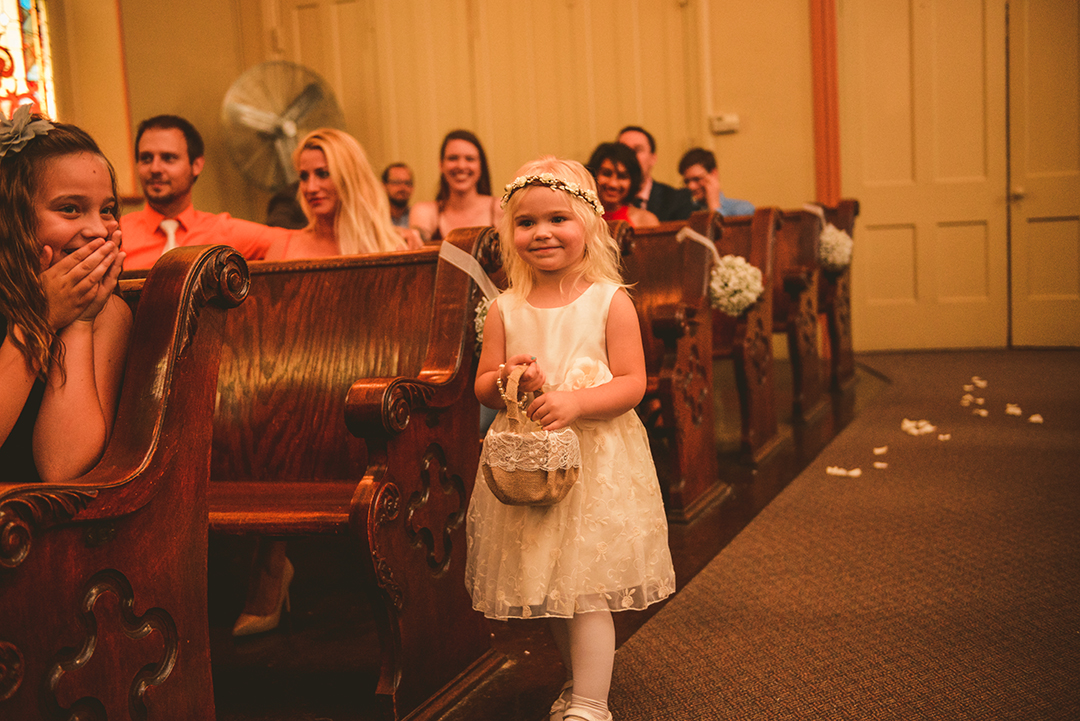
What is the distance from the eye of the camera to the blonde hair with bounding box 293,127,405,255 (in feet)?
10.8

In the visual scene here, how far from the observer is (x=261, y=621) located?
96.3 inches

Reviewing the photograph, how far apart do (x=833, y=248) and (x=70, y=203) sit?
4.71m

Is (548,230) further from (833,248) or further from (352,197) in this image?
(833,248)

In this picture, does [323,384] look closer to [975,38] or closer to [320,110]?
[320,110]

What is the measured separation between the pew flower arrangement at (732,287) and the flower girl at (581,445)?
1744 mm

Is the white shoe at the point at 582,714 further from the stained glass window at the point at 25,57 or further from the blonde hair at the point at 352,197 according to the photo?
the stained glass window at the point at 25,57

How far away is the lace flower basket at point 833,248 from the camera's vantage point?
5.34 meters

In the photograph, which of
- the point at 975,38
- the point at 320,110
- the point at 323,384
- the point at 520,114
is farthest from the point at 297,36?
the point at 323,384

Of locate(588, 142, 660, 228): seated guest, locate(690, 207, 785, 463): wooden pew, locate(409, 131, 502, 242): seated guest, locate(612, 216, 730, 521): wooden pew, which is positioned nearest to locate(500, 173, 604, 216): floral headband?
locate(612, 216, 730, 521): wooden pew

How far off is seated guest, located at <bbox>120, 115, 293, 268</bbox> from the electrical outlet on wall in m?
4.49

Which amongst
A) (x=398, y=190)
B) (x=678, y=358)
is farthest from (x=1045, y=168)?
(x=678, y=358)

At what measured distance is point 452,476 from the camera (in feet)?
6.79

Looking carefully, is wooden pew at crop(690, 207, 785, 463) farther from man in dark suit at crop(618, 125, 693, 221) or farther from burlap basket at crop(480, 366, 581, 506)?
burlap basket at crop(480, 366, 581, 506)
